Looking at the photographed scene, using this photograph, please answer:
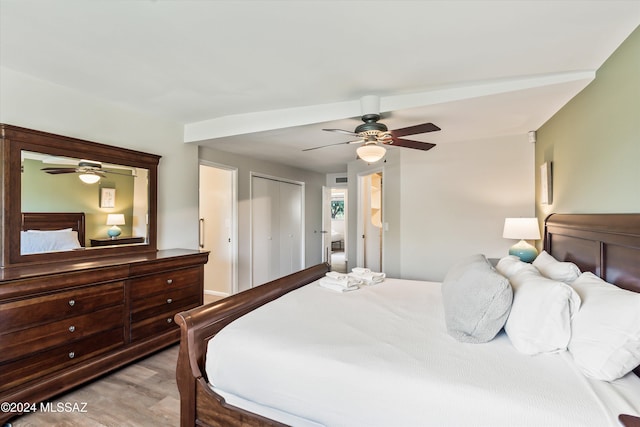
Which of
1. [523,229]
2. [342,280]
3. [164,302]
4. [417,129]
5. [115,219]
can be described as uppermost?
[417,129]

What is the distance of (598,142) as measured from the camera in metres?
1.95

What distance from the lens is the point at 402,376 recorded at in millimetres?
1153

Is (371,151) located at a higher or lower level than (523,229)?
higher

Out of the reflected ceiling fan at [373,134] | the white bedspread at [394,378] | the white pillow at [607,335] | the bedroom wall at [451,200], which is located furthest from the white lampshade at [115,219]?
the white pillow at [607,335]

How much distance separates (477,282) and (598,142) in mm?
1363

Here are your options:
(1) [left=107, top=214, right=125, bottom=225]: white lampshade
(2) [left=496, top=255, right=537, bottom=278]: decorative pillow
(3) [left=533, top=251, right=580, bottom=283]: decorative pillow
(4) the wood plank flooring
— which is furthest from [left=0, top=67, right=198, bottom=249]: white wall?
(3) [left=533, top=251, right=580, bottom=283]: decorative pillow

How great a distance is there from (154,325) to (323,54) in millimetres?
2656

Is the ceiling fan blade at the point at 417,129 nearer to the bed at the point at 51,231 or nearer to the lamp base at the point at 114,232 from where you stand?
the lamp base at the point at 114,232

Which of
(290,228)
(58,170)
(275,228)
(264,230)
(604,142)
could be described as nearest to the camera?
(604,142)

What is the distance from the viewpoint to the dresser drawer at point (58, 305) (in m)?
1.86

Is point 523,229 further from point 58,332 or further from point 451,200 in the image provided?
point 58,332

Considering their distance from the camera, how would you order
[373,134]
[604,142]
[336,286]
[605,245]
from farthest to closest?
[373,134] < [336,286] < [604,142] < [605,245]

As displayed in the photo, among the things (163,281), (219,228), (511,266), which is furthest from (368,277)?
(219,228)

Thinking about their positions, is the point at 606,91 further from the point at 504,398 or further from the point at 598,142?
the point at 504,398
